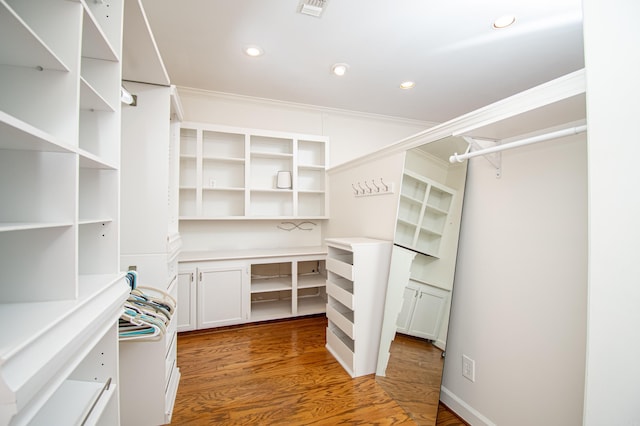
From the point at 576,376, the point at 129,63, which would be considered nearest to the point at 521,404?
the point at 576,376

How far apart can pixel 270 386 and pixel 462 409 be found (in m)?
1.25

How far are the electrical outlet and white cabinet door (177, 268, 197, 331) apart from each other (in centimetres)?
241

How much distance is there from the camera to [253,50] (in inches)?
91.4

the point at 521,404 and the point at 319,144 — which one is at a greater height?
the point at 319,144

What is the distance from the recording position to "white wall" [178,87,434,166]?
10.5 feet

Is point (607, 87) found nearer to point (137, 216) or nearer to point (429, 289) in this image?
point (429, 289)

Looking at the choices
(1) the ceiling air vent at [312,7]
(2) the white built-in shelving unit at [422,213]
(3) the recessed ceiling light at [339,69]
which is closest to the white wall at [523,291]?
(2) the white built-in shelving unit at [422,213]

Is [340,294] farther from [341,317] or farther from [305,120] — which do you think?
[305,120]

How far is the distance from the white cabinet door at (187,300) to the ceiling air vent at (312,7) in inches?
96.5

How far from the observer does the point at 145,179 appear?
62.8 inches

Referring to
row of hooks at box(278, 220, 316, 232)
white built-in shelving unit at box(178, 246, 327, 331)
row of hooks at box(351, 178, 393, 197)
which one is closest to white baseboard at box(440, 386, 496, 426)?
row of hooks at box(351, 178, 393, 197)

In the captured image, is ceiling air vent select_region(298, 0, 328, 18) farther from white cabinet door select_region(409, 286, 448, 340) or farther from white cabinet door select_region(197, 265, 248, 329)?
white cabinet door select_region(197, 265, 248, 329)

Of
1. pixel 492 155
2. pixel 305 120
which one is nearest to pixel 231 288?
pixel 305 120

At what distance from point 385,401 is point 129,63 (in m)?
2.55
